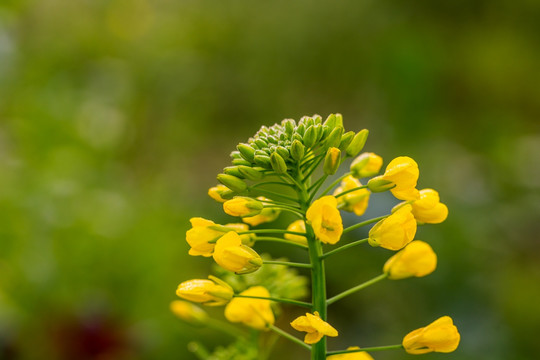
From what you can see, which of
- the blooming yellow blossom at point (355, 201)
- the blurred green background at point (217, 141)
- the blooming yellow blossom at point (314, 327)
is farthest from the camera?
the blurred green background at point (217, 141)

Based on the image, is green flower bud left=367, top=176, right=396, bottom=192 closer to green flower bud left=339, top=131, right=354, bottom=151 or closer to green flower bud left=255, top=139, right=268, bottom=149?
green flower bud left=339, top=131, right=354, bottom=151

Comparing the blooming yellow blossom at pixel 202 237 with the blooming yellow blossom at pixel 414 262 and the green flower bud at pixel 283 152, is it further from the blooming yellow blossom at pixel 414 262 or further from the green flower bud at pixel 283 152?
the blooming yellow blossom at pixel 414 262

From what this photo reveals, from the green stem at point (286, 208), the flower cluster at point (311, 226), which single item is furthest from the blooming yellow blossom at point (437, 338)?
the green stem at point (286, 208)

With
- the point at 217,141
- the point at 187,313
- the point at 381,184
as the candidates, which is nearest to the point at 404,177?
the point at 381,184

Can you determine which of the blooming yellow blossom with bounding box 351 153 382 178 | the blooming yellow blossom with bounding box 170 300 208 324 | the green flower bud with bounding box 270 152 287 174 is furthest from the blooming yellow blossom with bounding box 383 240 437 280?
the blooming yellow blossom with bounding box 170 300 208 324

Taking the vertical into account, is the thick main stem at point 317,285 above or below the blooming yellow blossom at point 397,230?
below

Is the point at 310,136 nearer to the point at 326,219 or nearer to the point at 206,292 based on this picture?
the point at 326,219
